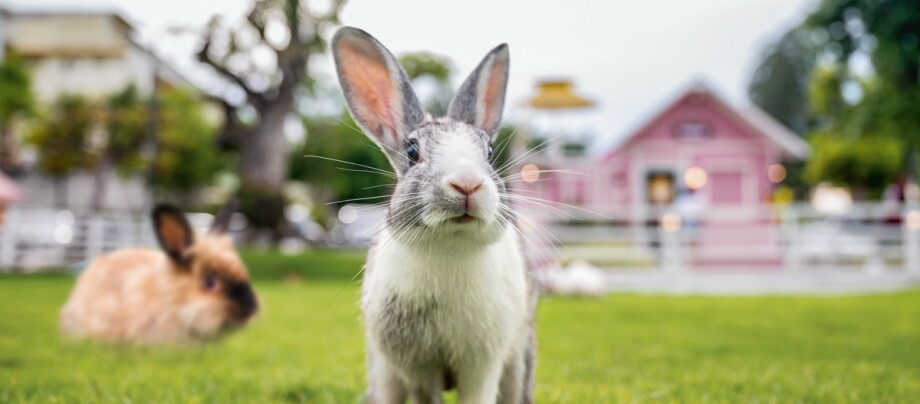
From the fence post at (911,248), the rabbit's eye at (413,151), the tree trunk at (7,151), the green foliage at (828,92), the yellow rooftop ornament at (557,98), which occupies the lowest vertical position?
the fence post at (911,248)

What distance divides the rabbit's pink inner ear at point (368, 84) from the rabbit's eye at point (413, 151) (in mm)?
129

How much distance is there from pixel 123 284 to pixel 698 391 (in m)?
3.39

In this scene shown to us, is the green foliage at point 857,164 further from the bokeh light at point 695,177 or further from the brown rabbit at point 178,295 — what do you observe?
the brown rabbit at point 178,295

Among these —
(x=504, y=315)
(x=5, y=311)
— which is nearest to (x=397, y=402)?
(x=504, y=315)

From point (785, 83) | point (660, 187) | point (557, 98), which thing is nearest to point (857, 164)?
point (785, 83)

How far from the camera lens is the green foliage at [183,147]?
2312cm

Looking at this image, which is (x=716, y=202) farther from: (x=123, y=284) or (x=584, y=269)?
(x=123, y=284)

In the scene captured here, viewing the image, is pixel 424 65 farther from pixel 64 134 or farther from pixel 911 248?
pixel 64 134

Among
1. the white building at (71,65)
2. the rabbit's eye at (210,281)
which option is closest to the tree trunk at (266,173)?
the white building at (71,65)

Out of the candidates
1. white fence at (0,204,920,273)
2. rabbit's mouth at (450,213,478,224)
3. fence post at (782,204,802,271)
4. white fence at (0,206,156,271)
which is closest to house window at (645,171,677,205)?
white fence at (0,204,920,273)

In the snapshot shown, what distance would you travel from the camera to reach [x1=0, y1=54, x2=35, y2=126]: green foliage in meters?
15.9

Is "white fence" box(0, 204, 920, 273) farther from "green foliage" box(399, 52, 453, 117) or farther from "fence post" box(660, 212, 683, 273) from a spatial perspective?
"green foliage" box(399, 52, 453, 117)

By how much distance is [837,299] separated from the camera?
9.17 meters

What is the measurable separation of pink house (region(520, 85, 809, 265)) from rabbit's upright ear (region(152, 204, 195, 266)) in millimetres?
13279
